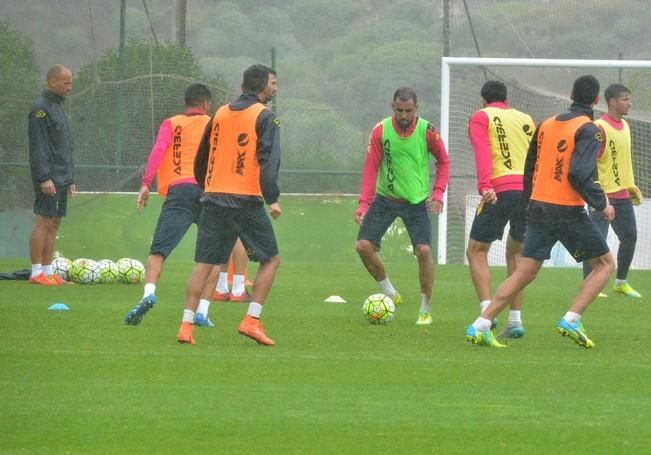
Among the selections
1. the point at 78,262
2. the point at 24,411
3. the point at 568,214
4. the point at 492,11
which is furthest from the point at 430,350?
the point at 492,11

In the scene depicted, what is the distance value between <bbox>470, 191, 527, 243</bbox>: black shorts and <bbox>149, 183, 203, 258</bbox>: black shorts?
2586mm

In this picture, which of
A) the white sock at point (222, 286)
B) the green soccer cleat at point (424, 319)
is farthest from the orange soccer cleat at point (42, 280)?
the green soccer cleat at point (424, 319)

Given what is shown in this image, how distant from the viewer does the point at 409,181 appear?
12438mm

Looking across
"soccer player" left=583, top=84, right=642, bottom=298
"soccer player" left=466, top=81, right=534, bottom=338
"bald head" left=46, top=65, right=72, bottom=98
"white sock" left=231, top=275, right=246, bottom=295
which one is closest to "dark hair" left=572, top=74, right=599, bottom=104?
"soccer player" left=466, top=81, right=534, bottom=338

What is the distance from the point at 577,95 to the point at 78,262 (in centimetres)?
830

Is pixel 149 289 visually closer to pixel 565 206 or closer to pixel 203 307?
pixel 203 307

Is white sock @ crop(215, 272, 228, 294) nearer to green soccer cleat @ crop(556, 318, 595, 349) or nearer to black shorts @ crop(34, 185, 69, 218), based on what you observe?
black shorts @ crop(34, 185, 69, 218)

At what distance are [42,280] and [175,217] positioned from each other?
14.7 feet

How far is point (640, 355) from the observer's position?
10266 mm

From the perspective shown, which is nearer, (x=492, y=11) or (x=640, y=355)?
(x=640, y=355)

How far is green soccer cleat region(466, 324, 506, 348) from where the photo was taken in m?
10.5

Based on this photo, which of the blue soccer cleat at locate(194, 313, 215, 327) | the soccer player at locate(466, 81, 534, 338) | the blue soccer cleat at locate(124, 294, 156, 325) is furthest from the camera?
the blue soccer cleat at locate(194, 313, 215, 327)

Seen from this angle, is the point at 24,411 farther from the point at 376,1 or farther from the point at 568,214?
the point at 376,1

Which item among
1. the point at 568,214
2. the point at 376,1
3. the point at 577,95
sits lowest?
the point at 568,214
